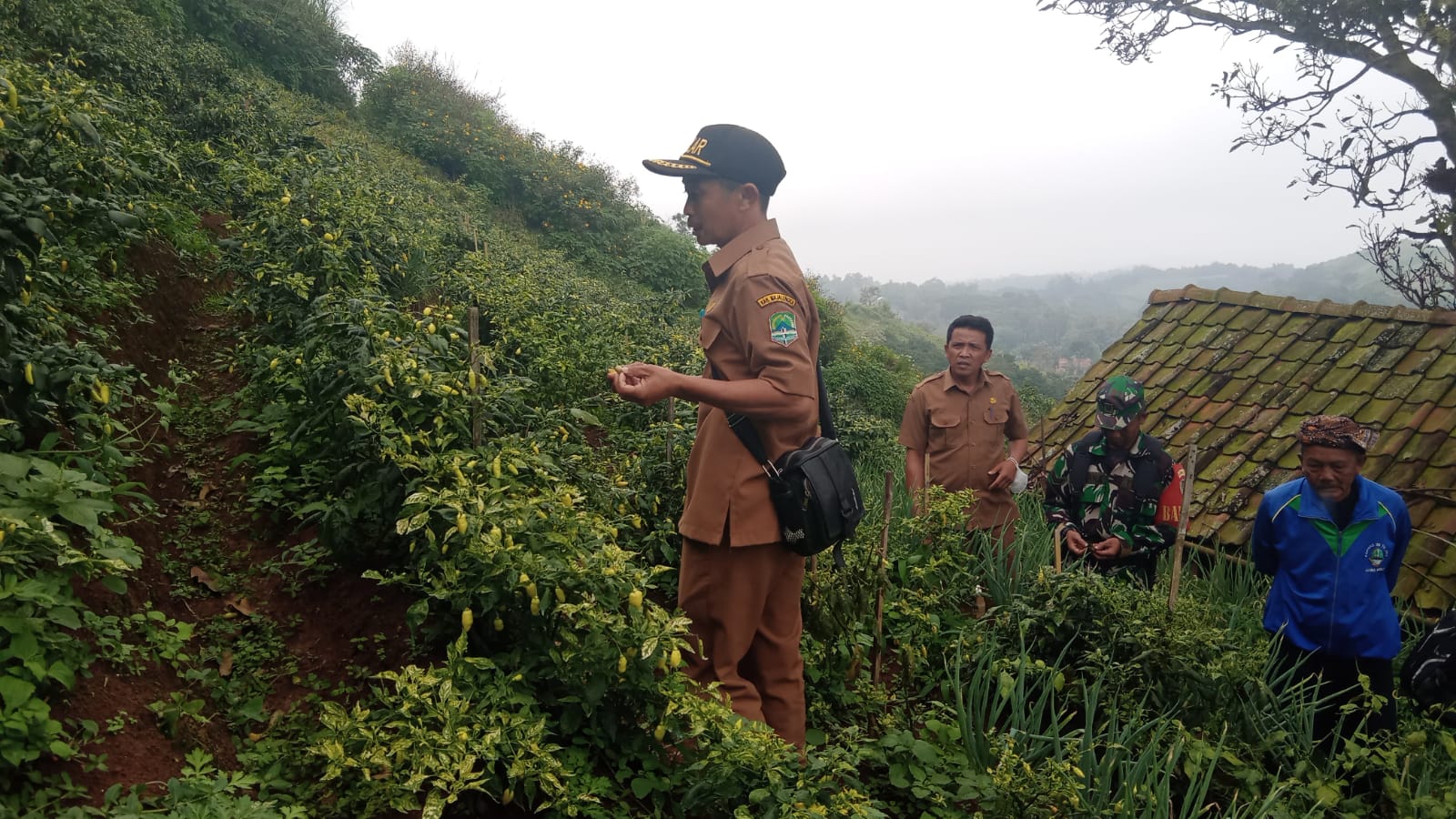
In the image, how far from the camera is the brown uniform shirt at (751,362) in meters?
2.33

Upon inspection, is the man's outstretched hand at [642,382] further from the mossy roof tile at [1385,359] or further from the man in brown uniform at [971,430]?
the mossy roof tile at [1385,359]

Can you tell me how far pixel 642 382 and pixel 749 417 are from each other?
364mm

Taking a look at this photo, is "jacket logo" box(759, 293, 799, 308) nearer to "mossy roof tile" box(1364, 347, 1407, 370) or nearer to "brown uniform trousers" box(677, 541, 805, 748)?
"brown uniform trousers" box(677, 541, 805, 748)

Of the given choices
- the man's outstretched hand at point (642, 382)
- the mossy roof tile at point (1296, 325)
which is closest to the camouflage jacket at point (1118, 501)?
the man's outstretched hand at point (642, 382)

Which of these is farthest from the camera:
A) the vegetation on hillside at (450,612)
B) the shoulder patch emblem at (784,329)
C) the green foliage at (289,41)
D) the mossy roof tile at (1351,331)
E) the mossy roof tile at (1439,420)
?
the green foliage at (289,41)

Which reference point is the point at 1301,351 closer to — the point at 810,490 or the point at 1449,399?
the point at 1449,399

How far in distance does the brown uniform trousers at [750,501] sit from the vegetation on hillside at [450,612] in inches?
8.6

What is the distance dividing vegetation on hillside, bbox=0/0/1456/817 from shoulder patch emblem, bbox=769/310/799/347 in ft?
2.48

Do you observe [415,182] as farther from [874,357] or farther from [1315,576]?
[1315,576]

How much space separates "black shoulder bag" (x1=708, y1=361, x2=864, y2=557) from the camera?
2.36 meters

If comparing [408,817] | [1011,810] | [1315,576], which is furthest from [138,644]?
[1315,576]

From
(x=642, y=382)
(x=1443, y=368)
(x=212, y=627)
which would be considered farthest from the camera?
(x=1443, y=368)

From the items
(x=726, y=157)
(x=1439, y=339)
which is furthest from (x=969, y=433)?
(x=1439, y=339)

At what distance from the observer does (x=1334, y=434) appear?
10.5 ft
